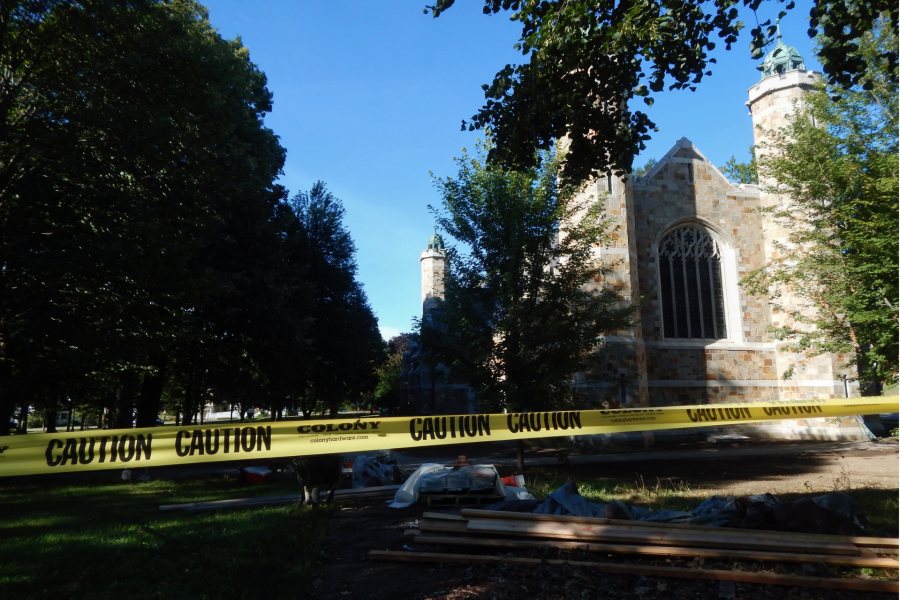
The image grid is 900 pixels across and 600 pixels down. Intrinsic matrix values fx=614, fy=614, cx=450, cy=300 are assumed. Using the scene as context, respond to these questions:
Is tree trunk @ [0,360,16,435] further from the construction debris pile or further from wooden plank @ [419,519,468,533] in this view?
the construction debris pile

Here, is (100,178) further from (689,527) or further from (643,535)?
(689,527)

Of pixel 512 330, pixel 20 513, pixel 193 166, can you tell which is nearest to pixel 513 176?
pixel 512 330

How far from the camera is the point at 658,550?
589 cm

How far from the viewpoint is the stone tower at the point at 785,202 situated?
74.4 ft

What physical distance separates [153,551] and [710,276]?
23.0m

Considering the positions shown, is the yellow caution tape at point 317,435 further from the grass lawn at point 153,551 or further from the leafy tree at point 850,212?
the leafy tree at point 850,212

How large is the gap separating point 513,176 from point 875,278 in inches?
340

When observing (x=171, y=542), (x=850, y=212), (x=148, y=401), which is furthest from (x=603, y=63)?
(x=148, y=401)

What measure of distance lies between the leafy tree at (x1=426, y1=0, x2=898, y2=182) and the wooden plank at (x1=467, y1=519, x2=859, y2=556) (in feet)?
16.9

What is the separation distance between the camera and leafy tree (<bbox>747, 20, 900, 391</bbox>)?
13609 millimetres

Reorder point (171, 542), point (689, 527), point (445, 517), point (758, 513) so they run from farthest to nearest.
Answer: point (171, 542), point (445, 517), point (758, 513), point (689, 527)

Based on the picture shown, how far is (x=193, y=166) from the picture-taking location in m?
14.1

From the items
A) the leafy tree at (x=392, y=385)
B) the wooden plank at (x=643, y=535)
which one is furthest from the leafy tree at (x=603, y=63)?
the leafy tree at (x=392, y=385)

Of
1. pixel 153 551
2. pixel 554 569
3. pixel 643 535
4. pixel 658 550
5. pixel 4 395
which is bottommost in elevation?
pixel 153 551
